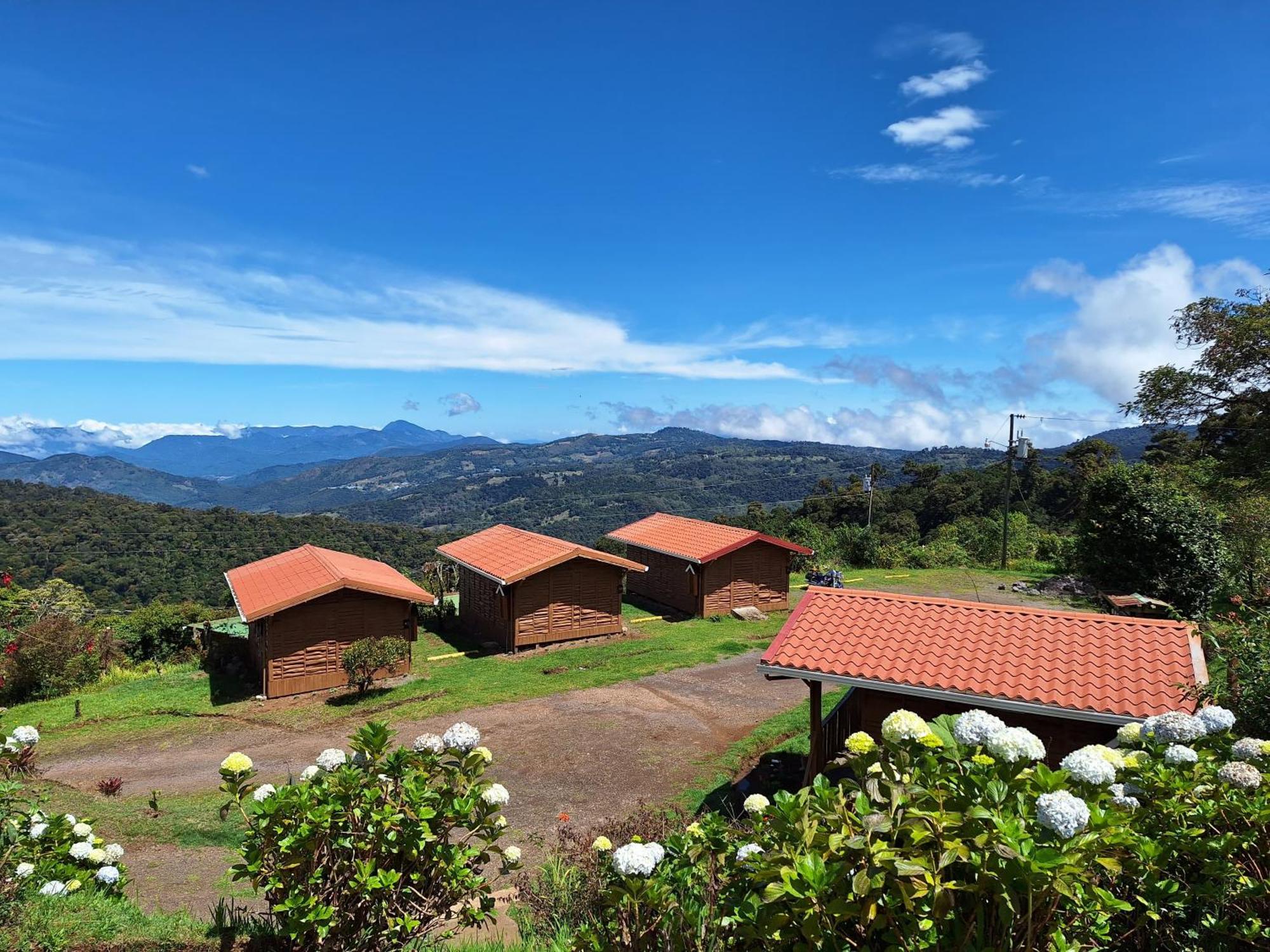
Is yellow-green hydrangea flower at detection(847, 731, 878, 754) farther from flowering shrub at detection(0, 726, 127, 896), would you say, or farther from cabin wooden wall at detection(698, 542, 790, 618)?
cabin wooden wall at detection(698, 542, 790, 618)

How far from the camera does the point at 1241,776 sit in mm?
2707

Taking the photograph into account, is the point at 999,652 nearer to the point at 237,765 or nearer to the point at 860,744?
the point at 860,744

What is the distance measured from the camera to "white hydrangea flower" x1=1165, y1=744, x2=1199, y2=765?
9.32 ft

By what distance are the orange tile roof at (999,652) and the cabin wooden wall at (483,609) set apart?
41.0ft

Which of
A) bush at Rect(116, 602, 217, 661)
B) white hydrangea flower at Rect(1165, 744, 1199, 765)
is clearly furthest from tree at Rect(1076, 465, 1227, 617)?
bush at Rect(116, 602, 217, 661)

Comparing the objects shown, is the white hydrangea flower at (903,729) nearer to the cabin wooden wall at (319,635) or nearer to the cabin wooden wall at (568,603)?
the cabin wooden wall at (319,635)

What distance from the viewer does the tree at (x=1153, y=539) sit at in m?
18.3

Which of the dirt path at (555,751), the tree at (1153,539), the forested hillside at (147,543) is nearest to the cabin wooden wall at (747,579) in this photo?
the dirt path at (555,751)

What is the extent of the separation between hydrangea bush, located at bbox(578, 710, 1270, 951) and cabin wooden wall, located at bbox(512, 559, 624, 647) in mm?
16867

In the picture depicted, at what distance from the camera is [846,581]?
28.9 meters

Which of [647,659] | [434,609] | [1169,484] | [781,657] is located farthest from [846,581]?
[781,657]

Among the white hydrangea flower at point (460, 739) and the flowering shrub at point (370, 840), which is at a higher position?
the white hydrangea flower at point (460, 739)

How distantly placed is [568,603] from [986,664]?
Answer: 14.1m

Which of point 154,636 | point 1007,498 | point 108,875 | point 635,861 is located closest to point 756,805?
point 635,861
